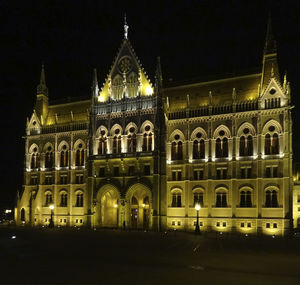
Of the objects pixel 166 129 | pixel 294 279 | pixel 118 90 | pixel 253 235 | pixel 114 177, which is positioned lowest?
pixel 253 235

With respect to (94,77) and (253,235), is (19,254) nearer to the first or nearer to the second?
(253,235)

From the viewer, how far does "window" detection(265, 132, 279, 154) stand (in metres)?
50.7

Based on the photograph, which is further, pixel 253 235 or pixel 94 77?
pixel 94 77

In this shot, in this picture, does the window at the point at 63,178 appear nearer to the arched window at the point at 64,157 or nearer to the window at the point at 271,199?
the arched window at the point at 64,157

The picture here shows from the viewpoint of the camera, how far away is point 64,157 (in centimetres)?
6531

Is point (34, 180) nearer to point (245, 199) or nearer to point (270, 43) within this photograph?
point (245, 199)

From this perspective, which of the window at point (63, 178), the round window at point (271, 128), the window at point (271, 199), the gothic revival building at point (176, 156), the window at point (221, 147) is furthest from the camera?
the window at point (63, 178)

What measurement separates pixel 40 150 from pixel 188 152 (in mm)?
28488

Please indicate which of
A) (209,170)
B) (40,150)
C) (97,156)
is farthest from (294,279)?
(40,150)

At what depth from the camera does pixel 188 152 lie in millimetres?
55375

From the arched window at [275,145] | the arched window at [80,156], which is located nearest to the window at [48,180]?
the arched window at [80,156]

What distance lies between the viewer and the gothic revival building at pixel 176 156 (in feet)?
167

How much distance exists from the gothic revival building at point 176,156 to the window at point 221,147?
0.52ft

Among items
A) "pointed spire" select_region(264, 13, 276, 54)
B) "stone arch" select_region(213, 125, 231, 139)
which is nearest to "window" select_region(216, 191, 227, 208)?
"stone arch" select_region(213, 125, 231, 139)
